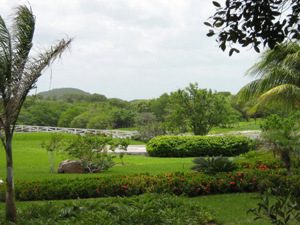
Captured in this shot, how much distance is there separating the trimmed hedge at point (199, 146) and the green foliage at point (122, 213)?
11.3 m

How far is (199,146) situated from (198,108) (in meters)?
5.24

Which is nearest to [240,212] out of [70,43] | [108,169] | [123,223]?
[123,223]

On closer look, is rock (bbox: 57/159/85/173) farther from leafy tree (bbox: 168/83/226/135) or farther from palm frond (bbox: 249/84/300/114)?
leafy tree (bbox: 168/83/226/135)

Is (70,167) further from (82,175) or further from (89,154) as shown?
(82,175)

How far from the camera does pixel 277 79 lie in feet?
40.5

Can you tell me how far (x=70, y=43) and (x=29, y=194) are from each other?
409 centimetres

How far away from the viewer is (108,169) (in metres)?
12.1

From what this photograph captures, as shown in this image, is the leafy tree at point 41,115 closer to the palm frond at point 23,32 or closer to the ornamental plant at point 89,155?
the ornamental plant at point 89,155

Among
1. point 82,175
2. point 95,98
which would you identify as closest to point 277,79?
Answer: point 82,175

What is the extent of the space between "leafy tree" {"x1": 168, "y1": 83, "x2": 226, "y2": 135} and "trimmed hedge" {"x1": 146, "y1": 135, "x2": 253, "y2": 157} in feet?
15.4

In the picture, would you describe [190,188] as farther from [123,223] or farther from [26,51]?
[26,51]

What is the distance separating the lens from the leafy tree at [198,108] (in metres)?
21.8

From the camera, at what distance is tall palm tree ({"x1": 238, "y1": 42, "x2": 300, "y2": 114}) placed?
11.1 meters

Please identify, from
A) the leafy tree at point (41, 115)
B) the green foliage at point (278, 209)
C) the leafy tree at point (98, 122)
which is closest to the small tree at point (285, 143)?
the green foliage at point (278, 209)
